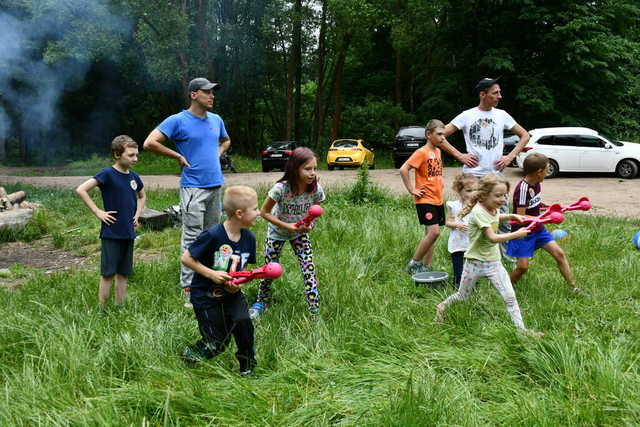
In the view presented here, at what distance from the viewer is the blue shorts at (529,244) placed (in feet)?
15.2

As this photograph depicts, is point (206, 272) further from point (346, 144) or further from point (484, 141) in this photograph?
point (346, 144)

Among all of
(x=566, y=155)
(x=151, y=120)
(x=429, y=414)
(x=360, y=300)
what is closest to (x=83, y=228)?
(x=360, y=300)

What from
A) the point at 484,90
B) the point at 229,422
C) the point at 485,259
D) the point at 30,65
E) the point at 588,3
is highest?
the point at 588,3

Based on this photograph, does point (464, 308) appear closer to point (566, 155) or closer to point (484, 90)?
point (484, 90)

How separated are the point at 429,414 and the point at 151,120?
111 ft

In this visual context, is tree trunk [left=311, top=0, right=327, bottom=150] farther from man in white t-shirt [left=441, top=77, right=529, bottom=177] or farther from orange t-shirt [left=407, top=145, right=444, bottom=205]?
orange t-shirt [left=407, top=145, right=444, bottom=205]

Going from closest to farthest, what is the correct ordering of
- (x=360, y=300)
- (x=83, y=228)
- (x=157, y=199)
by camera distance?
1. (x=360, y=300)
2. (x=83, y=228)
3. (x=157, y=199)

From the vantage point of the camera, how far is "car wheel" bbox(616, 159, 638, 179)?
52.5ft

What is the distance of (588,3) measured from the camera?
22.3 m

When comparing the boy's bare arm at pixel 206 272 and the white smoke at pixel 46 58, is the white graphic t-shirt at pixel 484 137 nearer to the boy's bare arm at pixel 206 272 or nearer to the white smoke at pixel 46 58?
the boy's bare arm at pixel 206 272

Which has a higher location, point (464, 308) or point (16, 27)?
point (16, 27)

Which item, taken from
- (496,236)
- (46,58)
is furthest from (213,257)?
(46,58)

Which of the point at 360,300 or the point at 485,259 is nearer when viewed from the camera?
the point at 485,259

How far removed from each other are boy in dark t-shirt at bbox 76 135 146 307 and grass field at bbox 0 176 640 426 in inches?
9.8
